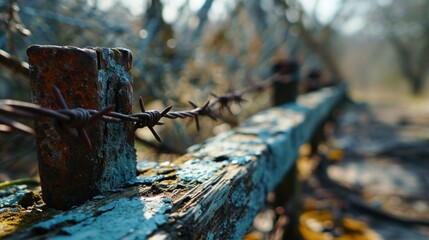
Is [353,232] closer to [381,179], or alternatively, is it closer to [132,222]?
[381,179]

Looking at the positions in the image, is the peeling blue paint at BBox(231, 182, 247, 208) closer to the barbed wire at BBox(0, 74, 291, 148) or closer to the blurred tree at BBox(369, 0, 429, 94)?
the barbed wire at BBox(0, 74, 291, 148)

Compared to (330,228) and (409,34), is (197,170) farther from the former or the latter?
(409,34)

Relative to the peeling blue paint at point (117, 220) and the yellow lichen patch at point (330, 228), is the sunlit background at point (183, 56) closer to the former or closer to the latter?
the yellow lichen patch at point (330, 228)

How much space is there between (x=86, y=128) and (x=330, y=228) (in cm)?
250

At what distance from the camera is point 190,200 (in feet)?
2.65

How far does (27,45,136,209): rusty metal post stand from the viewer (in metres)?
0.77

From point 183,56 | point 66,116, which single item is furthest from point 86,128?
point 183,56

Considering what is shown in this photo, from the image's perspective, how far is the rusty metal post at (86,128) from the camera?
0.77m

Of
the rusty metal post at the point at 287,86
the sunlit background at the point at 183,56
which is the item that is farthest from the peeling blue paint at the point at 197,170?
the rusty metal post at the point at 287,86

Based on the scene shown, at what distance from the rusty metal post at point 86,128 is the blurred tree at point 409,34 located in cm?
2961

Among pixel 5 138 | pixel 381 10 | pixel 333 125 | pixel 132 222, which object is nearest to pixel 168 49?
pixel 5 138

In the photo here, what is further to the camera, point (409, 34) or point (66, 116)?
point (409, 34)

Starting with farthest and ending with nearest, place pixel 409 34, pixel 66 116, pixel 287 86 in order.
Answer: pixel 409 34 → pixel 287 86 → pixel 66 116

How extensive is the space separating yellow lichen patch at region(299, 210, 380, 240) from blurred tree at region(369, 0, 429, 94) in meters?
27.4
